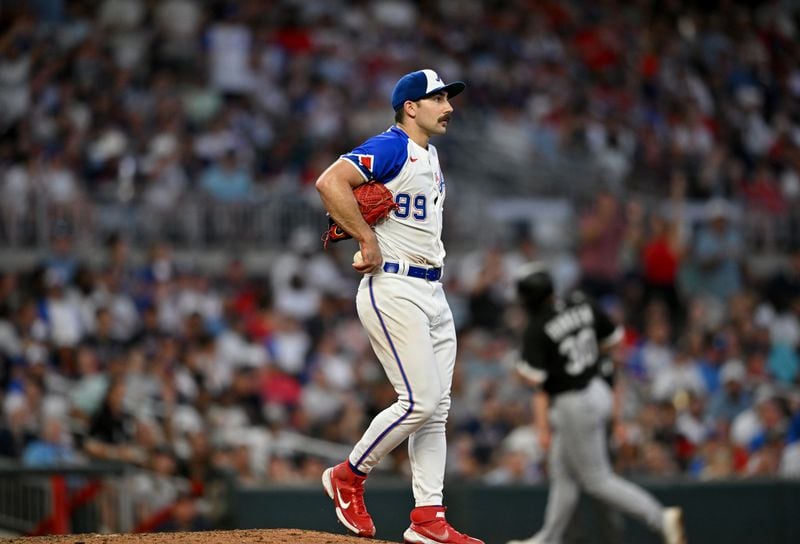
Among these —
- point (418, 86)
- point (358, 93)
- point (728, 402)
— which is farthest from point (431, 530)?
point (358, 93)

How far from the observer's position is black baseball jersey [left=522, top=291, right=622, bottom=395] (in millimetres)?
8164

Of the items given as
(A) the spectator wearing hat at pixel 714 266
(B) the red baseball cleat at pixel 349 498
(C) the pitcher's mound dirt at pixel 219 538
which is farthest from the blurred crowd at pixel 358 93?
(B) the red baseball cleat at pixel 349 498

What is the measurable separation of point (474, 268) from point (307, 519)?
5.14 meters

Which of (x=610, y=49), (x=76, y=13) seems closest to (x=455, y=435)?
(x=76, y=13)

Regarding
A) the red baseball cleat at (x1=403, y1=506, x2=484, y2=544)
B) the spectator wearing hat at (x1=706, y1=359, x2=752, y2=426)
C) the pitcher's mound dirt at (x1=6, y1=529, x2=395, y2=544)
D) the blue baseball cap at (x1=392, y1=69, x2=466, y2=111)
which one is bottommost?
the spectator wearing hat at (x1=706, y1=359, x2=752, y2=426)

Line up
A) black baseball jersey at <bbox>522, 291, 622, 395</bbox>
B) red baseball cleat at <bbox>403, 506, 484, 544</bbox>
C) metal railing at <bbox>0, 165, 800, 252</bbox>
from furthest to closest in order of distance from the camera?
metal railing at <bbox>0, 165, 800, 252</bbox>
black baseball jersey at <bbox>522, 291, 622, 395</bbox>
red baseball cleat at <bbox>403, 506, 484, 544</bbox>

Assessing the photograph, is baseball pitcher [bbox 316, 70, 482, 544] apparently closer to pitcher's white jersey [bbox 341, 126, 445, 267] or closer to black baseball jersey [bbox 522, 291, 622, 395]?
pitcher's white jersey [bbox 341, 126, 445, 267]

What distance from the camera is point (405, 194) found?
5820 mm

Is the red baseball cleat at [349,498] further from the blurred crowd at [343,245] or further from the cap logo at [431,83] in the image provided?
the blurred crowd at [343,245]

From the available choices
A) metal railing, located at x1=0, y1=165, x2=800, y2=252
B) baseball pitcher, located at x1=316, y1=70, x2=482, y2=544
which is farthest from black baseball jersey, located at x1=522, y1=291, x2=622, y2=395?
metal railing, located at x1=0, y1=165, x2=800, y2=252

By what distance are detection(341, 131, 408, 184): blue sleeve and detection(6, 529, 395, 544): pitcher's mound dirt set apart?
1.66 meters

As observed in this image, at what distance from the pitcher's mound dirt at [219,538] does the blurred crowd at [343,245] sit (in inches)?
126

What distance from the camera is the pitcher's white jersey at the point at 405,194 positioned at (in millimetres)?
5758

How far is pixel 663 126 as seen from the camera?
57.1 feet
